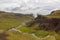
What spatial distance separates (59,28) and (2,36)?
2628 inches

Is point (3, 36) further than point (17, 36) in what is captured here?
No

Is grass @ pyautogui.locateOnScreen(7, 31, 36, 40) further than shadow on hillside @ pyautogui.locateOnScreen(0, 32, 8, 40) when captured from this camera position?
Yes

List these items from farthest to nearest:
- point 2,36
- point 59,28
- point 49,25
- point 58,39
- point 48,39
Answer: point 49,25 → point 59,28 → point 58,39 → point 48,39 → point 2,36

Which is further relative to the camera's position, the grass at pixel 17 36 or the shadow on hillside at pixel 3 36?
the grass at pixel 17 36

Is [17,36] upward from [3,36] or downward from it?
downward

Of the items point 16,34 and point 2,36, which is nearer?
point 2,36

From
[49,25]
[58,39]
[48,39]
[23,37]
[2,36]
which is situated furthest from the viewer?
[49,25]

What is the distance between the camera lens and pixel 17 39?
3806cm

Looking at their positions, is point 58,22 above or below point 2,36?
below


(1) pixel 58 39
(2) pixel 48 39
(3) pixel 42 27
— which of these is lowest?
(3) pixel 42 27

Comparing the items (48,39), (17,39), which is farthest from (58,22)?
(17,39)

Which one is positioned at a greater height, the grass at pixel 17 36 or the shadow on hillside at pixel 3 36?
the shadow on hillside at pixel 3 36

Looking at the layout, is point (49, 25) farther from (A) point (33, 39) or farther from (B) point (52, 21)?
(A) point (33, 39)

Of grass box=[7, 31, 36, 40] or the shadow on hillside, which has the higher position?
the shadow on hillside
